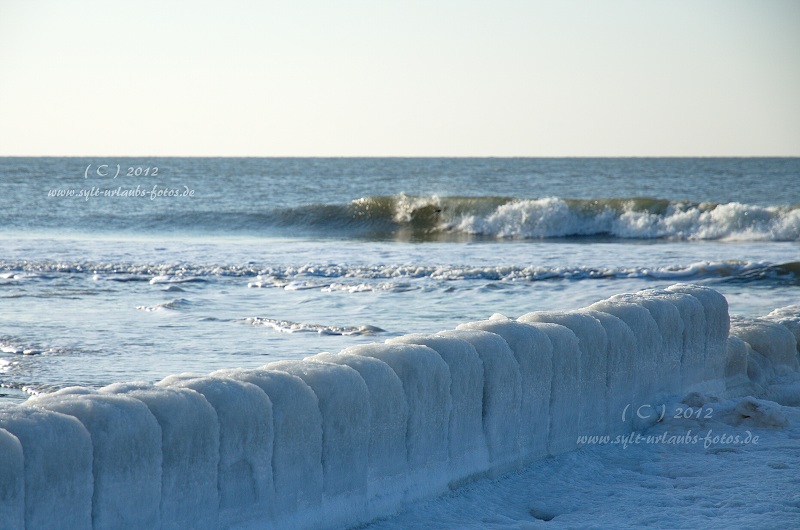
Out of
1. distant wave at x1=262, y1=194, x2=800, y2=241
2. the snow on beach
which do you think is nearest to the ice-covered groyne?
the snow on beach

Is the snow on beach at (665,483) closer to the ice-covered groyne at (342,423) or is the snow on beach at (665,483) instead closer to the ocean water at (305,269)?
the ice-covered groyne at (342,423)

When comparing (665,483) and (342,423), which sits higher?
(342,423)

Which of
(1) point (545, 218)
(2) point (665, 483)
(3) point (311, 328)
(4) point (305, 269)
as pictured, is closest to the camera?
(2) point (665, 483)

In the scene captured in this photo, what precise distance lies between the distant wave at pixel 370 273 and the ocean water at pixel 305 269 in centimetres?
4

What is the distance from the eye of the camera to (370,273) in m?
12.6

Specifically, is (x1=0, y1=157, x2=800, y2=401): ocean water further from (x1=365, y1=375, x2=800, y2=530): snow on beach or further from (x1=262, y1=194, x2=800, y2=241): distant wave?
(x1=365, y1=375, x2=800, y2=530): snow on beach

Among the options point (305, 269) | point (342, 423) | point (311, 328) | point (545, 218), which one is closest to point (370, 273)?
point (305, 269)

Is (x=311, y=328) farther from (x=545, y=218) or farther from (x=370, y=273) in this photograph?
(x=545, y=218)

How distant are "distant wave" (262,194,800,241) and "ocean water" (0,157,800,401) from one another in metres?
0.06

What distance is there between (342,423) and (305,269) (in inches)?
393

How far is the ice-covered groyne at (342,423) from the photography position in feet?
7.85

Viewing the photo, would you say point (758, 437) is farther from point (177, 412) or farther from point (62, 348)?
point (62, 348)

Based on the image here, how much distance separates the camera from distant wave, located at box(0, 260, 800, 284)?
11.6 meters

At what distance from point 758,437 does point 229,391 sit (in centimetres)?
287
